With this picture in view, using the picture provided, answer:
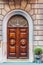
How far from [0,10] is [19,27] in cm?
180

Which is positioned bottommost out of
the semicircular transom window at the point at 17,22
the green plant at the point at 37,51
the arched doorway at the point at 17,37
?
the green plant at the point at 37,51

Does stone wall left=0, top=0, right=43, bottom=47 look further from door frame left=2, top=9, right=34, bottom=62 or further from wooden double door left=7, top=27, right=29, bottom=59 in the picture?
wooden double door left=7, top=27, right=29, bottom=59

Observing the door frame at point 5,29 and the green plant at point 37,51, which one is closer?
the green plant at point 37,51

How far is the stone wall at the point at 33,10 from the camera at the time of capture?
27344 millimetres

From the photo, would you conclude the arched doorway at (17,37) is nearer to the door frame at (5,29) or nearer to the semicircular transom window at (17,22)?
the semicircular transom window at (17,22)

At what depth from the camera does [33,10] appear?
27391 millimetres

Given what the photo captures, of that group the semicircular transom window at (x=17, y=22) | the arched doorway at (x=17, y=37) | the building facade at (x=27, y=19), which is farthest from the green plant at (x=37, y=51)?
the semicircular transom window at (x=17, y=22)

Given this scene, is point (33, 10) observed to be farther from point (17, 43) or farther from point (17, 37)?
point (17, 43)

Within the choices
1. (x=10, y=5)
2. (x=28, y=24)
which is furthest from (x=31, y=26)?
(x=10, y=5)

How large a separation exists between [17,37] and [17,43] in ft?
1.40

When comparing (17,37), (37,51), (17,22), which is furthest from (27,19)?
(37,51)

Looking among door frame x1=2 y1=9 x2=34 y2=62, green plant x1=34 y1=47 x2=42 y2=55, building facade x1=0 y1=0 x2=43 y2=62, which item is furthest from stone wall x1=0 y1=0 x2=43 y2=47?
green plant x1=34 y1=47 x2=42 y2=55

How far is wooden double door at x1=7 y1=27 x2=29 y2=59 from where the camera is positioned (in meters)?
27.7

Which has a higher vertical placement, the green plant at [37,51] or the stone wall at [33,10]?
the stone wall at [33,10]
